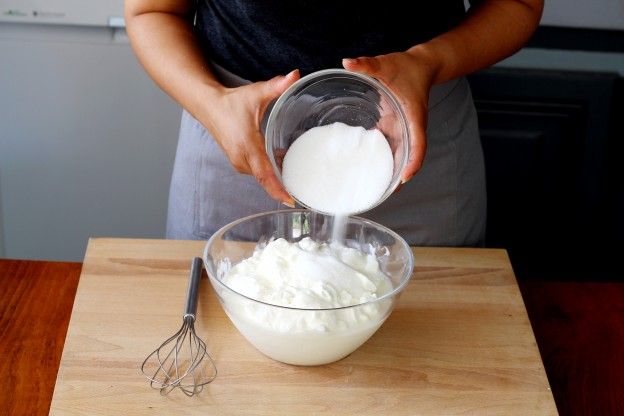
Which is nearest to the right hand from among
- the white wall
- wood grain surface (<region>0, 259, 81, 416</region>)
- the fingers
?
the fingers

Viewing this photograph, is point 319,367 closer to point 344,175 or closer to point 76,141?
point 344,175

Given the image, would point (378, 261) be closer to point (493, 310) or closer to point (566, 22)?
point (493, 310)

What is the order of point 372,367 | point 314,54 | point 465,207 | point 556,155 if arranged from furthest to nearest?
1. point 556,155
2. point 465,207
3. point 314,54
4. point 372,367

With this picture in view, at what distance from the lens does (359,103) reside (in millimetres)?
920

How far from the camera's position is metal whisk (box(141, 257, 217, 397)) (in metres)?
0.83

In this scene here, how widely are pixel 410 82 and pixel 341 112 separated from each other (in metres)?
0.09

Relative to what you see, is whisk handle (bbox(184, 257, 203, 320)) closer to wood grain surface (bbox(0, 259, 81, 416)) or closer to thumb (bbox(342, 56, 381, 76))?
wood grain surface (bbox(0, 259, 81, 416))

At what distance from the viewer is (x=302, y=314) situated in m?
0.80

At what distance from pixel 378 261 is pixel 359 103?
7.2 inches

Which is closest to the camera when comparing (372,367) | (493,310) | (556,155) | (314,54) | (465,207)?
(372,367)

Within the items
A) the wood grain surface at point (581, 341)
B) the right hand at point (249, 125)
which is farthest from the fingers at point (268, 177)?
the wood grain surface at point (581, 341)

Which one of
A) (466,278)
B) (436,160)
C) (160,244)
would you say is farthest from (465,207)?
(160,244)

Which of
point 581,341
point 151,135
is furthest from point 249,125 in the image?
point 151,135

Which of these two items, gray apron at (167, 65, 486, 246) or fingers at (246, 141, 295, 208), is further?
gray apron at (167, 65, 486, 246)
